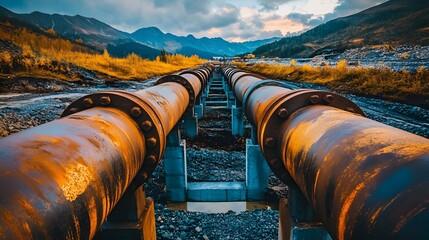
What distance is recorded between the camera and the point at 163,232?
428cm

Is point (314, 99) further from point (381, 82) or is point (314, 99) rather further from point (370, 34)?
point (370, 34)

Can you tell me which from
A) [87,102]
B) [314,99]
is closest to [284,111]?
[314,99]

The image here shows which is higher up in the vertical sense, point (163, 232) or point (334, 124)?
point (334, 124)

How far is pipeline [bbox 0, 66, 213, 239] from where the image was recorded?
0.83 metres

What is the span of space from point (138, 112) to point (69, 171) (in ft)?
3.26

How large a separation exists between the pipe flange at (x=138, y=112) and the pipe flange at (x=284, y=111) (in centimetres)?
80

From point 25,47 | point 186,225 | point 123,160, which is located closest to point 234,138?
point 186,225

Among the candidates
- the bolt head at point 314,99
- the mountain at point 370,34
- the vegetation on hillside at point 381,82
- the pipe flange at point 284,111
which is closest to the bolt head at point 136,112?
the pipe flange at point 284,111

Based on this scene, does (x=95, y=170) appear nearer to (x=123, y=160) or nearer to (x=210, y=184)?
(x=123, y=160)

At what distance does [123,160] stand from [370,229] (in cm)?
122

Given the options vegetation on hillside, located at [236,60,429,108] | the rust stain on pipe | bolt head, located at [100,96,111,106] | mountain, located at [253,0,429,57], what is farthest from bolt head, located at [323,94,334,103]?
mountain, located at [253,0,429,57]

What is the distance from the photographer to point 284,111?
2.07 metres

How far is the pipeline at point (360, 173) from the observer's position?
31.1 inches

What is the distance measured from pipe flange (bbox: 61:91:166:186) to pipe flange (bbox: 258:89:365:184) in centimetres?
80
